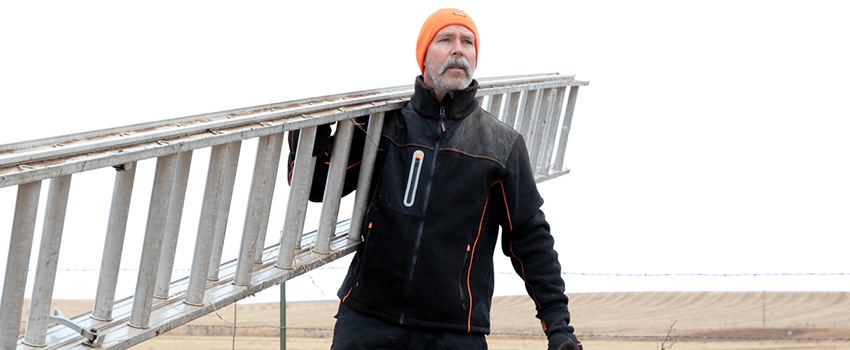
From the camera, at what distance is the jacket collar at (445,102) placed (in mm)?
2988

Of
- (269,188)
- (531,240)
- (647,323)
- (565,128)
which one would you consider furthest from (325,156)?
(647,323)

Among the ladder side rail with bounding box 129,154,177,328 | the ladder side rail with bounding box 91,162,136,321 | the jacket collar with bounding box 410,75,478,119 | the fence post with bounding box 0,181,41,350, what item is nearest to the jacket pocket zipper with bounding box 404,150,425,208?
the jacket collar with bounding box 410,75,478,119

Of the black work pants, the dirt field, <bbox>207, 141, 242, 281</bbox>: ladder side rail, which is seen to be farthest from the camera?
the dirt field

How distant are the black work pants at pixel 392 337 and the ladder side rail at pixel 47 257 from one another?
1084mm

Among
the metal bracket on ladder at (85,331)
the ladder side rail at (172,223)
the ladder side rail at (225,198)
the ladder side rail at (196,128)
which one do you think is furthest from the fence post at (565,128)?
the metal bracket on ladder at (85,331)

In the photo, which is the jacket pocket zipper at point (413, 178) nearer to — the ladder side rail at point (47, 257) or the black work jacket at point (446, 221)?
the black work jacket at point (446, 221)

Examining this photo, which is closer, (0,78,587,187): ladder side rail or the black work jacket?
(0,78,587,187): ladder side rail

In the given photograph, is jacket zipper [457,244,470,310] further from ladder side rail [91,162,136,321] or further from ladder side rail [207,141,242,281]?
ladder side rail [91,162,136,321]

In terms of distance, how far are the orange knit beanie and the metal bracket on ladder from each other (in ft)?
5.05

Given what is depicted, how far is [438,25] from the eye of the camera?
3031mm

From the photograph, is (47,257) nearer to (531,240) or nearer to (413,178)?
(413,178)

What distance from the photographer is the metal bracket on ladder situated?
239 centimetres

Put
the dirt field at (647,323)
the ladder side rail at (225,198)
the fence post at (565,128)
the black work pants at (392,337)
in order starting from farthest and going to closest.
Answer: the dirt field at (647,323), the fence post at (565,128), the black work pants at (392,337), the ladder side rail at (225,198)

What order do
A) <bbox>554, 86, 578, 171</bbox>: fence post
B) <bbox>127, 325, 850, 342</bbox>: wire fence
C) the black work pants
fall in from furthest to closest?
1. <bbox>127, 325, 850, 342</bbox>: wire fence
2. <bbox>554, 86, 578, 171</bbox>: fence post
3. the black work pants
